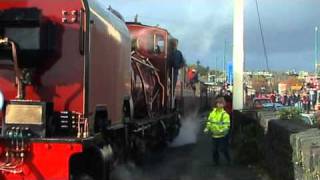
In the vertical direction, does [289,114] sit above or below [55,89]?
below

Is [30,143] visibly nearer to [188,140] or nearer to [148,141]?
[148,141]

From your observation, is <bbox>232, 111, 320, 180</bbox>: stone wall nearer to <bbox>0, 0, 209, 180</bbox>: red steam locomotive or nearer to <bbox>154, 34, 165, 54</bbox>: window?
<bbox>0, 0, 209, 180</bbox>: red steam locomotive

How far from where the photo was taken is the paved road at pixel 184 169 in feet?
46.6

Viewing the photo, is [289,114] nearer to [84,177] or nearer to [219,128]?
[219,128]

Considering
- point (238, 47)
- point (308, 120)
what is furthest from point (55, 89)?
point (238, 47)

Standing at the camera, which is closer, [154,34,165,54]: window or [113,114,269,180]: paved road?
[113,114,269,180]: paved road

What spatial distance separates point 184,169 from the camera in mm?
16047

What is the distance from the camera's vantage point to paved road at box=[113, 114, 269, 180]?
46.6 feet

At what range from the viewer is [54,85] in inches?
360

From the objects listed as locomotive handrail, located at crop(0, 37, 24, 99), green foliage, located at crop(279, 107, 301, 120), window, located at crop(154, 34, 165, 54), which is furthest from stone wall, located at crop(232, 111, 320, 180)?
locomotive handrail, located at crop(0, 37, 24, 99)

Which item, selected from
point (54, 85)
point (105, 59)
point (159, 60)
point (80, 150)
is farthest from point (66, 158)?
point (159, 60)

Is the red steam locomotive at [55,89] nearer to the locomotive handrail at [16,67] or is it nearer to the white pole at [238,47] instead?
the locomotive handrail at [16,67]

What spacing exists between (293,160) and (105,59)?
3.28m

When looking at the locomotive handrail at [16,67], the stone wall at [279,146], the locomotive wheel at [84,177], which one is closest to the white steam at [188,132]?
the stone wall at [279,146]
